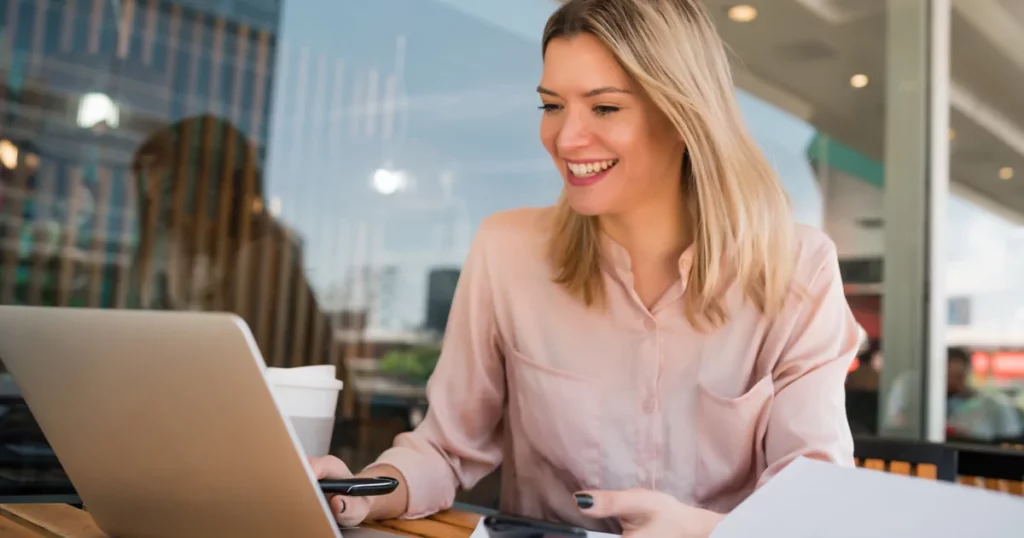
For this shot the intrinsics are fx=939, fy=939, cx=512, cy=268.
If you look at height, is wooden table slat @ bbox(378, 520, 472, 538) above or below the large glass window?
below

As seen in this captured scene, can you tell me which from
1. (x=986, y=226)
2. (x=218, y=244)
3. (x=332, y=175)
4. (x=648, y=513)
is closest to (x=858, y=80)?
(x=986, y=226)

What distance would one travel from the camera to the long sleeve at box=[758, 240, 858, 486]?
113 centimetres

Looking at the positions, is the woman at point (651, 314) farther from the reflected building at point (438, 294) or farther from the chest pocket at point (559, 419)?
the reflected building at point (438, 294)

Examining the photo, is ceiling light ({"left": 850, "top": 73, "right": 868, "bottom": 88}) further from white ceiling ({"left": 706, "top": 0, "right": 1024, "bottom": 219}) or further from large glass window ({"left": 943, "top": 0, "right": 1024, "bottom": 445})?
large glass window ({"left": 943, "top": 0, "right": 1024, "bottom": 445})

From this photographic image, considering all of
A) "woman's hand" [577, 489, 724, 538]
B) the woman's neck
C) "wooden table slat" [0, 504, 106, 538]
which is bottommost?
"wooden table slat" [0, 504, 106, 538]

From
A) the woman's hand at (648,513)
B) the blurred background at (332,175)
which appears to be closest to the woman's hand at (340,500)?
the woman's hand at (648,513)

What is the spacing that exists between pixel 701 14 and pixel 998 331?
2976 millimetres

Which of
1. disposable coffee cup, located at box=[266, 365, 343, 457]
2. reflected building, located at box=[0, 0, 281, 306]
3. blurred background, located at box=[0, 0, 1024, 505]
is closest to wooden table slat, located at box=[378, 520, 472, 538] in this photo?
disposable coffee cup, located at box=[266, 365, 343, 457]

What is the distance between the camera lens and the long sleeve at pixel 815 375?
1132mm

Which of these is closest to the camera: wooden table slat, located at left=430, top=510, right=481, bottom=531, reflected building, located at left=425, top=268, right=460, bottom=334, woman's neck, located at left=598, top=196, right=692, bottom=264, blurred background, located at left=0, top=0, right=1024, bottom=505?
wooden table slat, located at left=430, top=510, right=481, bottom=531

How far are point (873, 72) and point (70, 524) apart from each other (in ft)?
11.8

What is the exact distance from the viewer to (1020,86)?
152 inches

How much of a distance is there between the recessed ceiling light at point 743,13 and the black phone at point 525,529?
10.8 ft

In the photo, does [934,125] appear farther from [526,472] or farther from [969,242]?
[526,472]
